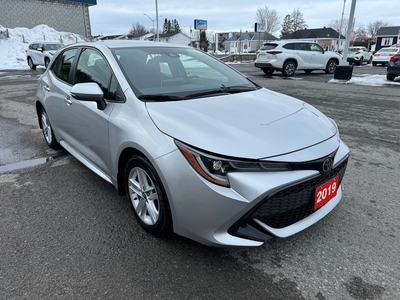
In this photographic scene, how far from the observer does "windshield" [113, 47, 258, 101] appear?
272 cm

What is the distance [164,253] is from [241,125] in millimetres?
1123

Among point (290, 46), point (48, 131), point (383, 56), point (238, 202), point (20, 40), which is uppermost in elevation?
point (20, 40)

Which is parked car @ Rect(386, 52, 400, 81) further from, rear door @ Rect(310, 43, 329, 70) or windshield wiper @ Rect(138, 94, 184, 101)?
windshield wiper @ Rect(138, 94, 184, 101)

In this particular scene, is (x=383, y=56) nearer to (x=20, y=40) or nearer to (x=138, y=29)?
(x=20, y=40)

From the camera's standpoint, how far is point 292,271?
2143mm

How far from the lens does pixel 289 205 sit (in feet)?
6.63

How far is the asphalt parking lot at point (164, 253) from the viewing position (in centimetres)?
199

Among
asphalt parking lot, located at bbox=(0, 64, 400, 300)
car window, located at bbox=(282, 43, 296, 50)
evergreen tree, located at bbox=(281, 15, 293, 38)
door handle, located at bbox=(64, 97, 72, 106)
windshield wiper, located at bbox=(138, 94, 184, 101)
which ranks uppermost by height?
evergreen tree, located at bbox=(281, 15, 293, 38)

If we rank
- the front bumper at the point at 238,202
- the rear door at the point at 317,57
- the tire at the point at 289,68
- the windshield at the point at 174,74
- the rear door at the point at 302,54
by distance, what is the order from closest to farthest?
the front bumper at the point at 238,202
the windshield at the point at 174,74
the tire at the point at 289,68
the rear door at the point at 302,54
the rear door at the point at 317,57

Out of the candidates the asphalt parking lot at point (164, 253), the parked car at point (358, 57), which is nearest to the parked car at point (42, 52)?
the asphalt parking lot at point (164, 253)

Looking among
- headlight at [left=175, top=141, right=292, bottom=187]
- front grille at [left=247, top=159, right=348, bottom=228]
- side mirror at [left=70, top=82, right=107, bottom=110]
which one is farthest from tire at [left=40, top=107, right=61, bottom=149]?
front grille at [left=247, top=159, right=348, bottom=228]

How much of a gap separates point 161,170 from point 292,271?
116 cm

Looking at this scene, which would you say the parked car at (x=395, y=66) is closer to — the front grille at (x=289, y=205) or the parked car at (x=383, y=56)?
the parked car at (x=383, y=56)

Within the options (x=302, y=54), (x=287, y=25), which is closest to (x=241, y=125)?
(x=302, y=54)
